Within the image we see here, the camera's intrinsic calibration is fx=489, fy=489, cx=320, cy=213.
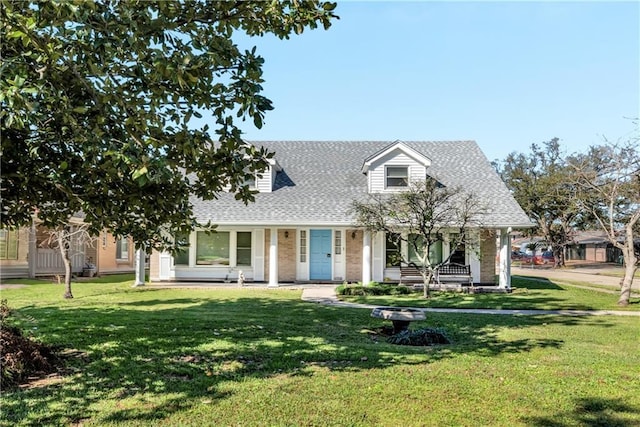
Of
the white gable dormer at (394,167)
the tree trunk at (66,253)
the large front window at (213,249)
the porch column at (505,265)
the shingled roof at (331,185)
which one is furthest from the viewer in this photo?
the large front window at (213,249)

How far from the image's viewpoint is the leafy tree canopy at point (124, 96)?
425 cm

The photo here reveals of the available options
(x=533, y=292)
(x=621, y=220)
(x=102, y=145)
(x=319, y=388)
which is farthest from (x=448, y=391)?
(x=621, y=220)

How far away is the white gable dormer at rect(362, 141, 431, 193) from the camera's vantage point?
21016 mm

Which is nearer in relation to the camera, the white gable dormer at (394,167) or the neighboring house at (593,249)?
the white gable dormer at (394,167)

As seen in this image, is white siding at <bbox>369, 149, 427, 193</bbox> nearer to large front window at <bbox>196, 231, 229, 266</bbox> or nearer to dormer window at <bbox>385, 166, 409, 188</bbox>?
dormer window at <bbox>385, 166, 409, 188</bbox>

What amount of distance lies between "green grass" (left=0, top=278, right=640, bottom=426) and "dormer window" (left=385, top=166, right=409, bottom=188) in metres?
11.1

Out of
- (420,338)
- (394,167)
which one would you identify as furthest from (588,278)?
(420,338)

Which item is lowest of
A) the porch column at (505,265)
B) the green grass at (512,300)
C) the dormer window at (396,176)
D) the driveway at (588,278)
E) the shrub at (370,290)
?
the driveway at (588,278)

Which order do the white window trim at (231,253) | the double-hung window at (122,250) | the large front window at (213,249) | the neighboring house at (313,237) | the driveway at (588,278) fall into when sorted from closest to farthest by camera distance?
the neighboring house at (313,237), the white window trim at (231,253), the large front window at (213,249), the driveway at (588,278), the double-hung window at (122,250)

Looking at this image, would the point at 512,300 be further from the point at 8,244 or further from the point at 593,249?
the point at 593,249

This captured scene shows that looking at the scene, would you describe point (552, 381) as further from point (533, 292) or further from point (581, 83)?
point (533, 292)

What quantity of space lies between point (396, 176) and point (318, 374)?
52.6 ft

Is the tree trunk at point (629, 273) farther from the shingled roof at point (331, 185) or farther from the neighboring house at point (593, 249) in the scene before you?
the neighboring house at point (593, 249)

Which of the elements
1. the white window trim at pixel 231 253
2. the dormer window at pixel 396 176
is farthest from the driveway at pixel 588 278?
the white window trim at pixel 231 253
